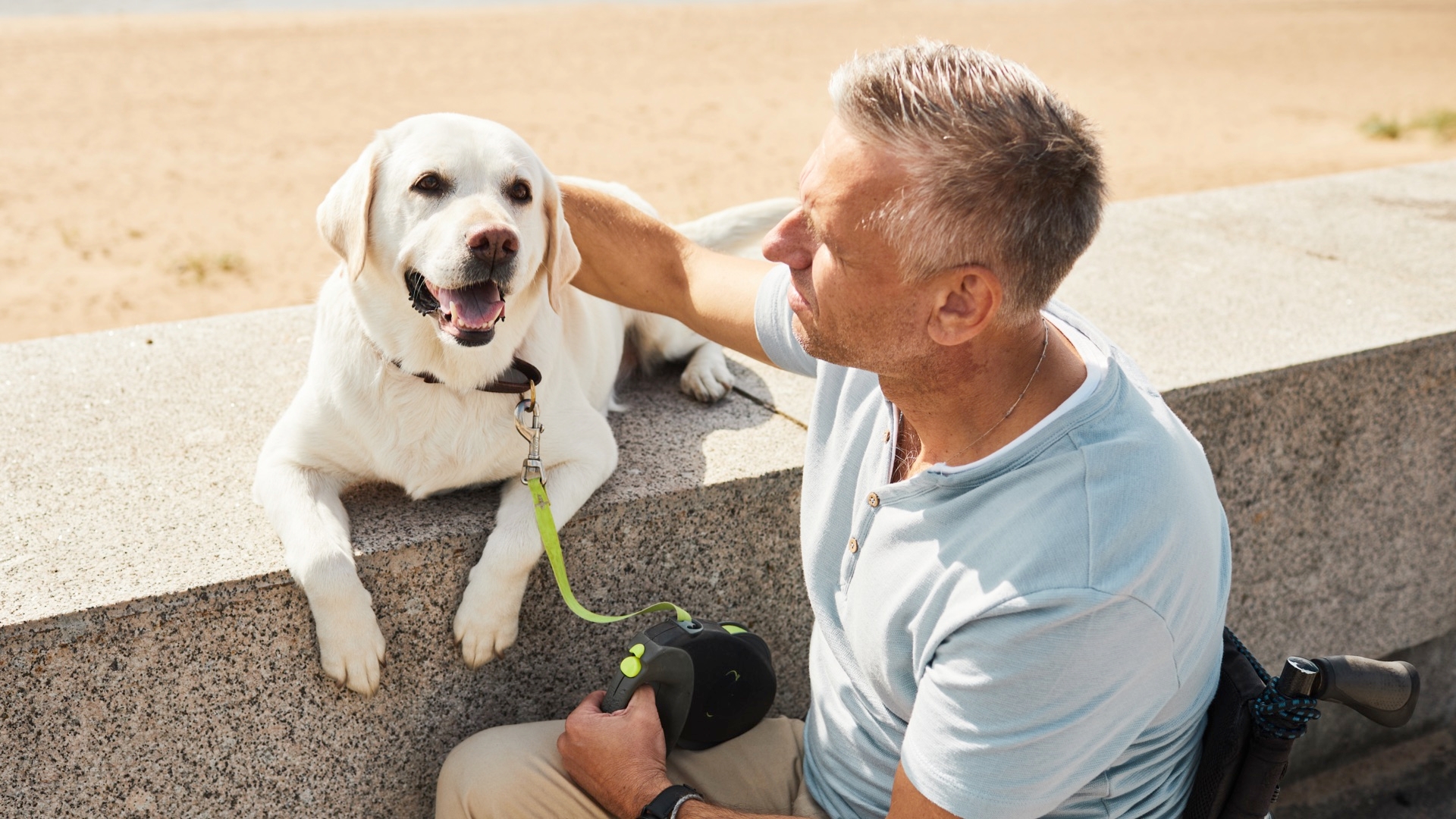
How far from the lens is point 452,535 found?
232cm

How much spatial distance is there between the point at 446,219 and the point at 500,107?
1171 cm

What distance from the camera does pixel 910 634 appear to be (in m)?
1.84

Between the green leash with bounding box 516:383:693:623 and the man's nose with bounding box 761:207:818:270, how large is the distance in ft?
2.32

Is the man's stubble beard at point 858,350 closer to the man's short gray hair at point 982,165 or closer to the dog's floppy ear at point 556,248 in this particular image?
the man's short gray hair at point 982,165

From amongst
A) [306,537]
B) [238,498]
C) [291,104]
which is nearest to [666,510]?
[306,537]

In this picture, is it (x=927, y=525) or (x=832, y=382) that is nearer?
(x=927, y=525)

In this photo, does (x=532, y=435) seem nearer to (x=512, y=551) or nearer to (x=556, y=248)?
(x=512, y=551)

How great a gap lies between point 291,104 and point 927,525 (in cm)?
1294

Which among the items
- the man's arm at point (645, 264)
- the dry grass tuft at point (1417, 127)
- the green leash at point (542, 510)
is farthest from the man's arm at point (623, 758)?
the dry grass tuft at point (1417, 127)

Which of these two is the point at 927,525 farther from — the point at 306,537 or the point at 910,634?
the point at 306,537

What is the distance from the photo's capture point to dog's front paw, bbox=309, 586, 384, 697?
2.15 meters

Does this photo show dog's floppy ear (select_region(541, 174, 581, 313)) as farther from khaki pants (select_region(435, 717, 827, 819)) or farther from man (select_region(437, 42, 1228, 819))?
khaki pants (select_region(435, 717, 827, 819))

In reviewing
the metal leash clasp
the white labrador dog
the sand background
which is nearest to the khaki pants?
the white labrador dog

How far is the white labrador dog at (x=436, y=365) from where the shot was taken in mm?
2266
